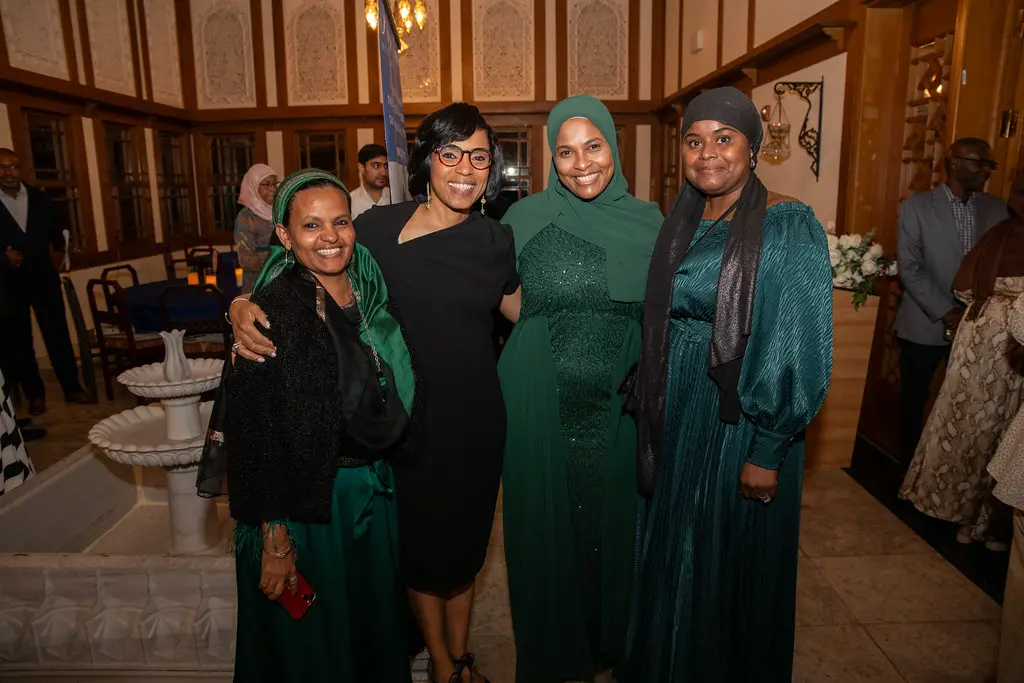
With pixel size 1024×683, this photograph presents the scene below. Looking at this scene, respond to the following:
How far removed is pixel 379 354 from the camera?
1583 millimetres

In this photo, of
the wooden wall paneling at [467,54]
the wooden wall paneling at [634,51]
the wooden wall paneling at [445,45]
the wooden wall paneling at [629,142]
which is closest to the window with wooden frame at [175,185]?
the wooden wall paneling at [445,45]

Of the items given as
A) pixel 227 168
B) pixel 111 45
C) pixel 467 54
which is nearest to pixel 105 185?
pixel 111 45

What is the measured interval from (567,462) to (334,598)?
2.44ft

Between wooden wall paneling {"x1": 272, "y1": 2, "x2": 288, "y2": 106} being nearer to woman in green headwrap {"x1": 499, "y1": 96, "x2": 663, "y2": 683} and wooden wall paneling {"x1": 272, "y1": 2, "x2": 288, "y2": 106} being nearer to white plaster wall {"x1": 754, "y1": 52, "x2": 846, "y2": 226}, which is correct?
white plaster wall {"x1": 754, "y1": 52, "x2": 846, "y2": 226}

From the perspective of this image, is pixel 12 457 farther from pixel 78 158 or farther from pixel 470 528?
pixel 78 158

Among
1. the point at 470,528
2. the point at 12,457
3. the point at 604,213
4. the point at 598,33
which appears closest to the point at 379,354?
the point at 470,528

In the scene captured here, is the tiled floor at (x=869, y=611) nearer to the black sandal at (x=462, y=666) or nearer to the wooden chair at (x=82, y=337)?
the black sandal at (x=462, y=666)

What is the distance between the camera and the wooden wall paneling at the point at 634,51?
29.8ft

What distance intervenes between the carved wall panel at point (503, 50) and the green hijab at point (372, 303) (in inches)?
329

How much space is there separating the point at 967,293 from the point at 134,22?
30.3 feet

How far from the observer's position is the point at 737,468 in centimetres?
172

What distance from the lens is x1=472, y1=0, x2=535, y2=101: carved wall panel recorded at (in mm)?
9180

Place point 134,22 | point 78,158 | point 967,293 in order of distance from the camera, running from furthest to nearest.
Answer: point 134,22 → point 78,158 → point 967,293

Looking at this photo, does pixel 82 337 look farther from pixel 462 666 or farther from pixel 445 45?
pixel 445 45
